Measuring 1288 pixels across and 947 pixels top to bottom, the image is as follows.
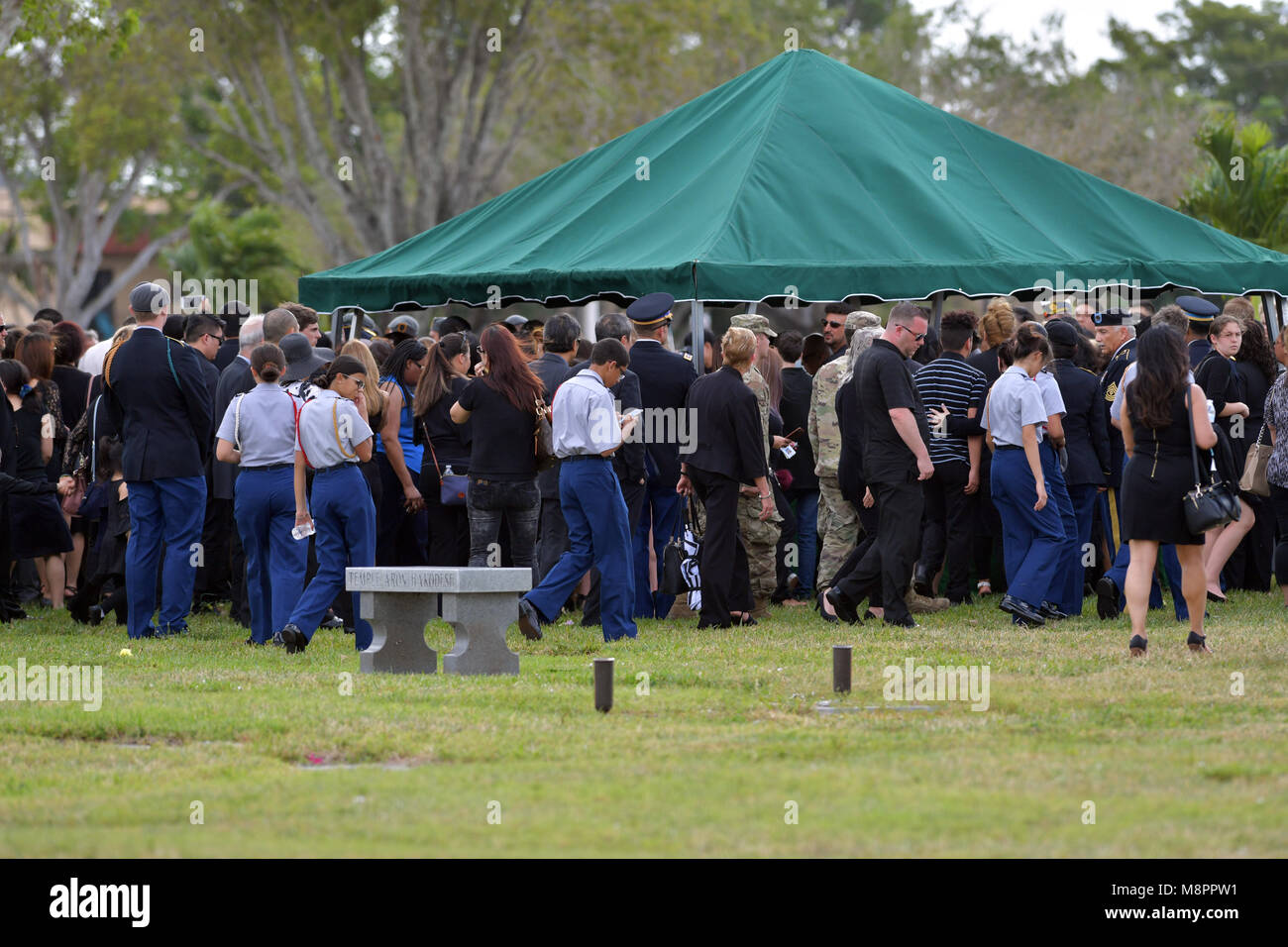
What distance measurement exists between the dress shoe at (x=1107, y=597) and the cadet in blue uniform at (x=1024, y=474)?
402 millimetres

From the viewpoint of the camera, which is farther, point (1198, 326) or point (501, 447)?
point (1198, 326)

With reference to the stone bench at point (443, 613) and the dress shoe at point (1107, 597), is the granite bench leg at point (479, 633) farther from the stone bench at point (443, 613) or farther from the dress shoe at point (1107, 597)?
the dress shoe at point (1107, 597)

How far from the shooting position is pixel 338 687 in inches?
370

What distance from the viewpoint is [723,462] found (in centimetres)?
1163

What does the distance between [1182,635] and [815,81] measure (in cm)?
722

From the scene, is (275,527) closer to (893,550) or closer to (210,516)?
(210,516)

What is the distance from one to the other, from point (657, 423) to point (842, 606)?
181cm

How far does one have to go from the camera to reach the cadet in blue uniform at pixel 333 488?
10.6m

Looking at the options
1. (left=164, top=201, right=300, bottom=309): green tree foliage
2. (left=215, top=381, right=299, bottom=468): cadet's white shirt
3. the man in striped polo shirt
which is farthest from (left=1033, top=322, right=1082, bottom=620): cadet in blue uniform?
(left=164, top=201, right=300, bottom=309): green tree foliage

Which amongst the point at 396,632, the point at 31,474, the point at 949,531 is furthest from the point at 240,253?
the point at 396,632

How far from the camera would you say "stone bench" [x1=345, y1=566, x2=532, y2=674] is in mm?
9836

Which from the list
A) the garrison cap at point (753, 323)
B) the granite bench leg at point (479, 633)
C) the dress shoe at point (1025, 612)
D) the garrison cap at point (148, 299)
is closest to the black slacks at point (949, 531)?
the dress shoe at point (1025, 612)

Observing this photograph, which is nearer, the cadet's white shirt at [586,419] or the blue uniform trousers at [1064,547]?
the cadet's white shirt at [586,419]
